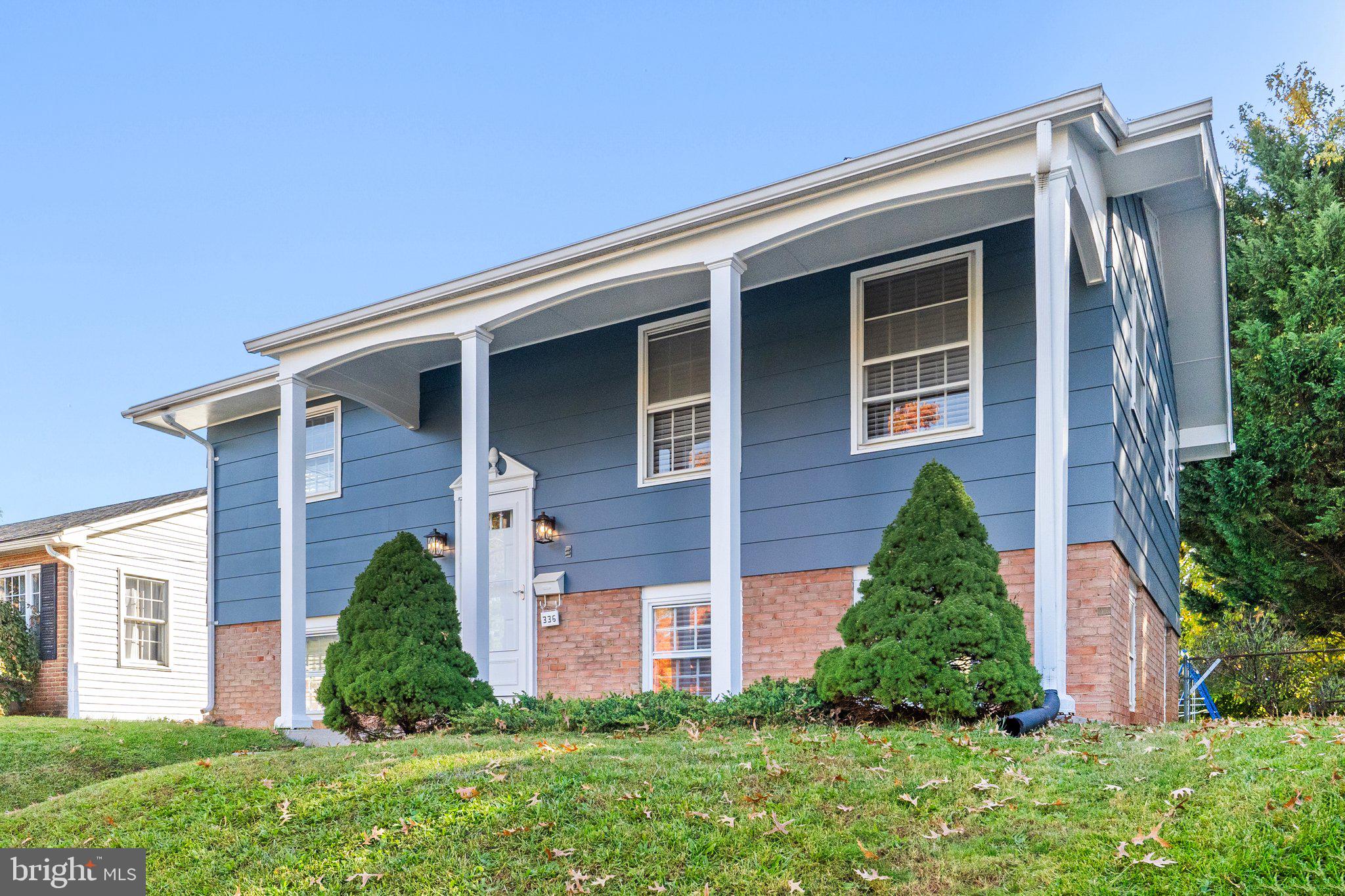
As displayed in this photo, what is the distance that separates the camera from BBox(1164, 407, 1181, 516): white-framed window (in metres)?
13.1

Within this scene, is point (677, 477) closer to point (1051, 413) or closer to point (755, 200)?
point (755, 200)

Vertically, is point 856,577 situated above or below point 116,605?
above

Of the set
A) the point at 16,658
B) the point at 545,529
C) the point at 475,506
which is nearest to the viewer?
the point at 475,506

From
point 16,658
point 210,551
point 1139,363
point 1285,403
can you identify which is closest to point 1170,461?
A: point 1285,403

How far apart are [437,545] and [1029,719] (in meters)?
7.10

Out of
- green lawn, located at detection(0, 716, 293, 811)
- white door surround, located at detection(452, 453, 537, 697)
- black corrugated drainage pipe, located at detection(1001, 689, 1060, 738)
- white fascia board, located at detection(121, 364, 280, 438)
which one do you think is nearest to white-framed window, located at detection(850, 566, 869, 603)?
black corrugated drainage pipe, located at detection(1001, 689, 1060, 738)

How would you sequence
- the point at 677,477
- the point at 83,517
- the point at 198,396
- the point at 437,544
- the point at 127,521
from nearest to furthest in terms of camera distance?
the point at 677,477 → the point at 437,544 → the point at 198,396 → the point at 127,521 → the point at 83,517

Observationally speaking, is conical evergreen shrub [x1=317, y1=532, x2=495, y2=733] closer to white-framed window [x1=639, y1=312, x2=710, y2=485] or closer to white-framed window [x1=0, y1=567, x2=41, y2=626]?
white-framed window [x1=639, y1=312, x2=710, y2=485]

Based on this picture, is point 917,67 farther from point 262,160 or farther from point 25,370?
point 25,370

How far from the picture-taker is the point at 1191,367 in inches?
551

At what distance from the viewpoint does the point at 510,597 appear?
11.2 m

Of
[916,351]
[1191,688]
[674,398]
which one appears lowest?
[1191,688]

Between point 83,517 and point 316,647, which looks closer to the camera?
point 316,647

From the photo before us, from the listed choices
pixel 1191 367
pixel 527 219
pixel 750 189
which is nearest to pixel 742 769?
pixel 750 189
